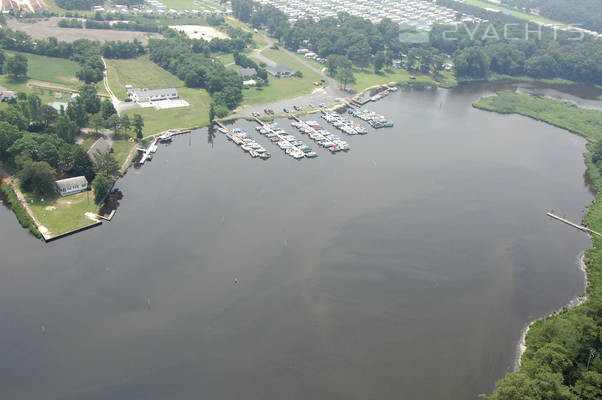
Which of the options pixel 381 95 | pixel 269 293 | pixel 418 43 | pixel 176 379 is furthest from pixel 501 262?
pixel 418 43

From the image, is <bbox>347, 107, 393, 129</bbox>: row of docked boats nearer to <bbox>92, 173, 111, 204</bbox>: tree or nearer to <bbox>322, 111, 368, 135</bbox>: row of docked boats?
<bbox>322, 111, 368, 135</bbox>: row of docked boats

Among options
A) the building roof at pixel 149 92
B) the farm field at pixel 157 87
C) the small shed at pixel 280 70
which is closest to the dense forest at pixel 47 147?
the farm field at pixel 157 87

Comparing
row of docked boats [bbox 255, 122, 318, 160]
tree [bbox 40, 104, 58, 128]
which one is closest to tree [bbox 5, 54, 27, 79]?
tree [bbox 40, 104, 58, 128]

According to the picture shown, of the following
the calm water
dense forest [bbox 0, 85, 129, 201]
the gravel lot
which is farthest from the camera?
the gravel lot

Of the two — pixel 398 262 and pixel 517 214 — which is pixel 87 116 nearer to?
pixel 398 262

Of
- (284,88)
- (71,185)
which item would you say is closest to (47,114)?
(71,185)

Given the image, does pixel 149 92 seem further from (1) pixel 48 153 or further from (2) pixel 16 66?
(1) pixel 48 153
